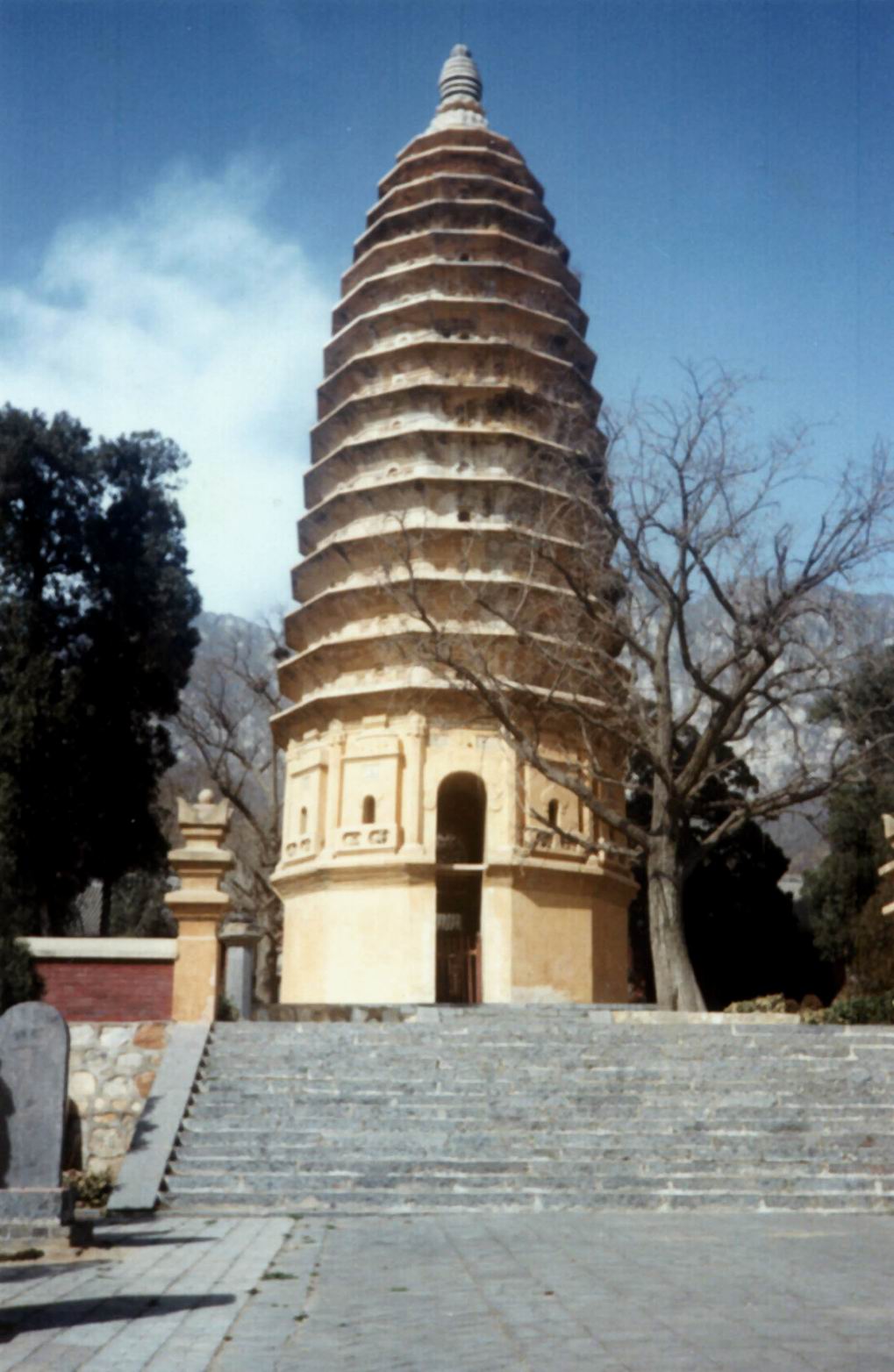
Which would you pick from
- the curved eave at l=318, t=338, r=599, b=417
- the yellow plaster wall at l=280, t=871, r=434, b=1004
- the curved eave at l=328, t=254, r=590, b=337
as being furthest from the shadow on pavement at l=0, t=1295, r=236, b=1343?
the curved eave at l=328, t=254, r=590, b=337

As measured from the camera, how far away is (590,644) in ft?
67.9

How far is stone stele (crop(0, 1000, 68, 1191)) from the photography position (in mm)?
8445

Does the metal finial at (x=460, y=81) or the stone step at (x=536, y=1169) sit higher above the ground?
the metal finial at (x=460, y=81)

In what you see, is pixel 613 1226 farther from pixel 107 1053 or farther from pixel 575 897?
pixel 575 897

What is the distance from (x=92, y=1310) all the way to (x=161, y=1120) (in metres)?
5.35

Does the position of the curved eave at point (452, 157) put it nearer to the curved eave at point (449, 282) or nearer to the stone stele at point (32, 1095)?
the curved eave at point (449, 282)

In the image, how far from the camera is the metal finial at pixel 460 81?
2855cm

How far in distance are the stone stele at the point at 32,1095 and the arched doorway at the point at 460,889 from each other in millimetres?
11812

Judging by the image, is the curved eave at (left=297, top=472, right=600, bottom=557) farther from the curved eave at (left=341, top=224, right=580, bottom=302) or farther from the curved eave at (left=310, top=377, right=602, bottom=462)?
the curved eave at (left=341, top=224, right=580, bottom=302)

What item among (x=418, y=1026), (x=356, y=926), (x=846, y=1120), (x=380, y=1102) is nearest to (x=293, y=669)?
(x=356, y=926)

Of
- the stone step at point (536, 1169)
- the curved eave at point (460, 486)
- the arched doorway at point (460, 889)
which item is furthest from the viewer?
the curved eave at point (460, 486)

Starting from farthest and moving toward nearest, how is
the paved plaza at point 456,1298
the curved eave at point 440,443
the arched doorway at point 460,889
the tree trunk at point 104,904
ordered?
the curved eave at point 440,443 → the tree trunk at point 104,904 → the arched doorway at point 460,889 → the paved plaza at point 456,1298

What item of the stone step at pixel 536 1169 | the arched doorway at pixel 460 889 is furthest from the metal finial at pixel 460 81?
the stone step at pixel 536 1169

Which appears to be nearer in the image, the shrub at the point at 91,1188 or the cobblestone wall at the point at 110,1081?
the shrub at the point at 91,1188
